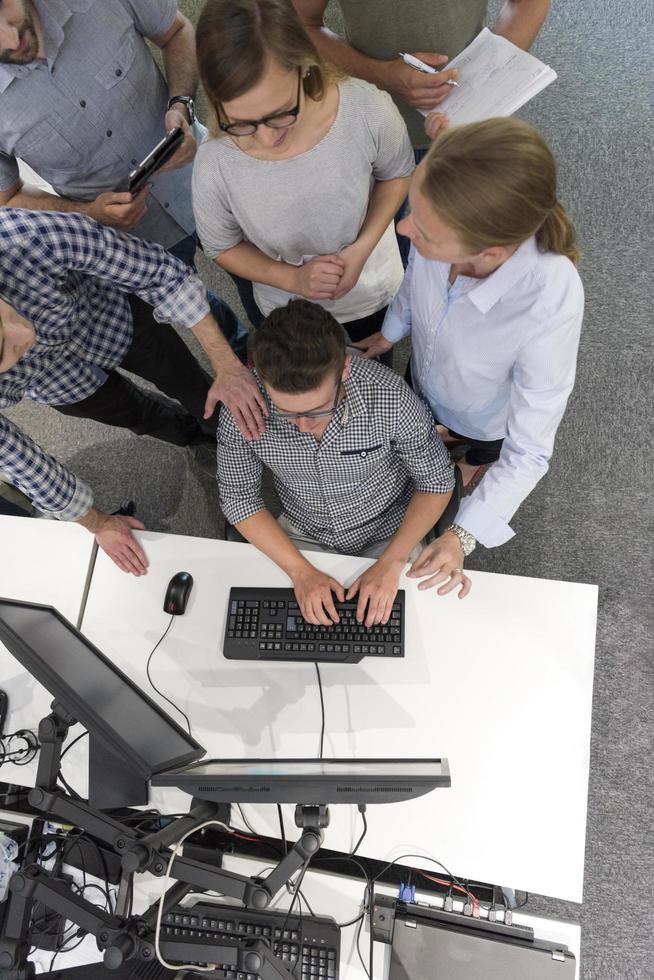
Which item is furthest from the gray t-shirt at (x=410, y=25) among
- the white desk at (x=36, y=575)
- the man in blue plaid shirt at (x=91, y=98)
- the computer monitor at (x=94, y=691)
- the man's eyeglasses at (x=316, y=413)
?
the computer monitor at (x=94, y=691)

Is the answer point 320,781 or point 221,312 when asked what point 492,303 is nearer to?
point 320,781

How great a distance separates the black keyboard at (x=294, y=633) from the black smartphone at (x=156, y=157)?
3.10ft

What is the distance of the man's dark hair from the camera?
1299 mm

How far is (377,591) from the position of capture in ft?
4.89

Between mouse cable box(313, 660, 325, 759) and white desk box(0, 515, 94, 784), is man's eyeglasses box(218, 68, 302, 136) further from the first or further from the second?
mouse cable box(313, 660, 325, 759)

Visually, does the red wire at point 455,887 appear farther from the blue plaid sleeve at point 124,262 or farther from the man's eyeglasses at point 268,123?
the man's eyeglasses at point 268,123

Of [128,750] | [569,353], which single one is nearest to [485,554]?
[569,353]

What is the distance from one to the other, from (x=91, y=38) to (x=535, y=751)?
5.57ft

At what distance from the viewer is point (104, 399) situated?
192 centimetres

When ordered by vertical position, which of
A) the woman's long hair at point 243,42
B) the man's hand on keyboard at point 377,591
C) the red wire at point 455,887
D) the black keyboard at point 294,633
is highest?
the woman's long hair at point 243,42

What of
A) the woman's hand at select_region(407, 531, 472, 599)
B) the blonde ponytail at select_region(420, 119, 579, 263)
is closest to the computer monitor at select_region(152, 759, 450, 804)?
the woman's hand at select_region(407, 531, 472, 599)

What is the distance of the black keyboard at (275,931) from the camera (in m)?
1.32

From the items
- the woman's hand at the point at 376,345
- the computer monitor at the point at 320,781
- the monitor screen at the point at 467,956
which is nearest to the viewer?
the computer monitor at the point at 320,781

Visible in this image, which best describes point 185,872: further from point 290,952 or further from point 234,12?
point 234,12
